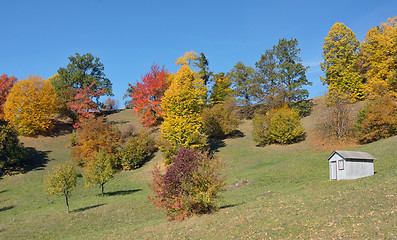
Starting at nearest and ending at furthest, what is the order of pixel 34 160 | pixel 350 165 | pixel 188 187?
pixel 188 187
pixel 350 165
pixel 34 160

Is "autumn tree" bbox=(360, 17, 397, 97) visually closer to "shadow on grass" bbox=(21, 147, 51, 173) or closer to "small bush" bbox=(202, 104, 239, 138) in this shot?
"small bush" bbox=(202, 104, 239, 138)

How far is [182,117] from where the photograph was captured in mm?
51469

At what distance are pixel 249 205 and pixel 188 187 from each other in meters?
5.20

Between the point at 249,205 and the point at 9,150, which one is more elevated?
the point at 9,150

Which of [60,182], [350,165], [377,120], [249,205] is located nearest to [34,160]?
[60,182]

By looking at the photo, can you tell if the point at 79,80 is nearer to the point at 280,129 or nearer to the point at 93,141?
the point at 93,141

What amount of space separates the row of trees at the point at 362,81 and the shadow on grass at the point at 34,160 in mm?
52841

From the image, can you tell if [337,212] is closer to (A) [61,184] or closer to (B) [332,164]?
(B) [332,164]

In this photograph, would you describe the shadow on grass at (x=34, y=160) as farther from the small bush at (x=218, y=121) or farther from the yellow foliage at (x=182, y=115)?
the small bush at (x=218, y=121)

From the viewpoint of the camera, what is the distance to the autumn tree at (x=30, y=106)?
63.2 m

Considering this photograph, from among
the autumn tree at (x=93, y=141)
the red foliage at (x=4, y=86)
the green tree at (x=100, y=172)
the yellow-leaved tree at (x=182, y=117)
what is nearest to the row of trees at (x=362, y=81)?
the yellow-leaved tree at (x=182, y=117)

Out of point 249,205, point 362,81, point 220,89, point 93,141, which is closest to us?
point 249,205

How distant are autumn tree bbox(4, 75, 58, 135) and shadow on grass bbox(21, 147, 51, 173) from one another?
283 inches

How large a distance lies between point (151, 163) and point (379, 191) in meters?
40.5
